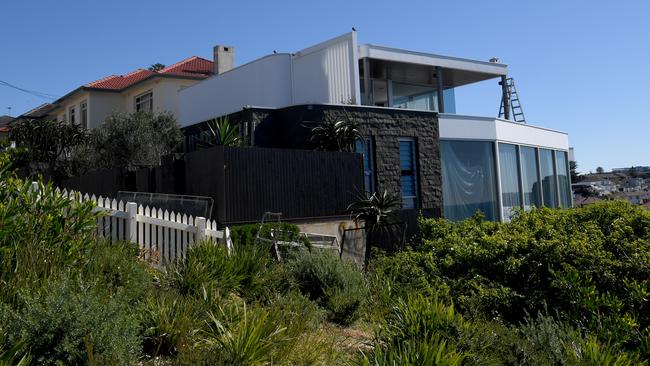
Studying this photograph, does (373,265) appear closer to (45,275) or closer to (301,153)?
(301,153)

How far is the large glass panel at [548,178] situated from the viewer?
22.6m

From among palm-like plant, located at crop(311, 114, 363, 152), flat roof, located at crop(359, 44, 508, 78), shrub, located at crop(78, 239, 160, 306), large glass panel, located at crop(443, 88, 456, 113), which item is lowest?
shrub, located at crop(78, 239, 160, 306)

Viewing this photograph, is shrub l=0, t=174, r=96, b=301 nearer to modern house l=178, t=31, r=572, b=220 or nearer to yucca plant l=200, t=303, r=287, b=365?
yucca plant l=200, t=303, r=287, b=365

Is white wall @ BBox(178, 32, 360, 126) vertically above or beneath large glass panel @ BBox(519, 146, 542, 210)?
above

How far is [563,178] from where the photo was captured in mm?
24281

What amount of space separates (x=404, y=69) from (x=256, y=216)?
11.2 meters

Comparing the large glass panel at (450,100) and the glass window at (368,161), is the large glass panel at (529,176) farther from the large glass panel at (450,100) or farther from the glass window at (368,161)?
the glass window at (368,161)

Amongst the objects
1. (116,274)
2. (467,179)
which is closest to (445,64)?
(467,179)

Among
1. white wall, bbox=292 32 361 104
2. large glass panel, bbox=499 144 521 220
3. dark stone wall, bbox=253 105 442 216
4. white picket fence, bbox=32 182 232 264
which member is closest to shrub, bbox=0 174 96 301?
white picket fence, bbox=32 182 232 264

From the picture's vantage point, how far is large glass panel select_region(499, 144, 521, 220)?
65.6 ft

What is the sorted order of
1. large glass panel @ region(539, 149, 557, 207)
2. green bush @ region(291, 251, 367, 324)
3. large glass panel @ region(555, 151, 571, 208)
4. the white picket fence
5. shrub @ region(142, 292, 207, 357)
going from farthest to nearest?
large glass panel @ region(555, 151, 571, 208), large glass panel @ region(539, 149, 557, 207), the white picket fence, green bush @ region(291, 251, 367, 324), shrub @ region(142, 292, 207, 357)

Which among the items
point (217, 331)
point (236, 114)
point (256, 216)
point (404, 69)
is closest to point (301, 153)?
point (256, 216)

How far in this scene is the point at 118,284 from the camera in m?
6.22

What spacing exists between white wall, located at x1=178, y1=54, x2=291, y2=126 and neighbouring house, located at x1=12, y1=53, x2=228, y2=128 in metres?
3.73
